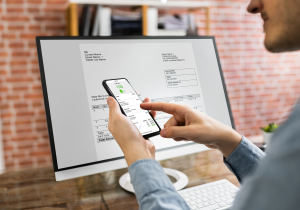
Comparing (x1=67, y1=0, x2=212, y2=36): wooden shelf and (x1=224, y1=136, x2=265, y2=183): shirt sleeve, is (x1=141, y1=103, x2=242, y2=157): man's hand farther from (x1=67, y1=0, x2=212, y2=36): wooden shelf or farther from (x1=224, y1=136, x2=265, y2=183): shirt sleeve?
(x1=67, y1=0, x2=212, y2=36): wooden shelf

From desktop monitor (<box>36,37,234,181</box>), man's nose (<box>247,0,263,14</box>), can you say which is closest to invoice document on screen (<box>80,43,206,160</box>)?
desktop monitor (<box>36,37,234,181</box>)

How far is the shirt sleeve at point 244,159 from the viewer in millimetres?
639

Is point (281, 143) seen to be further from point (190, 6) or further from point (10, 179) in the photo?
point (190, 6)

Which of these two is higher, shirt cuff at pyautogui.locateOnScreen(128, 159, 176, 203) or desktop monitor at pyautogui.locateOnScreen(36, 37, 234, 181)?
desktop monitor at pyautogui.locateOnScreen(36, 37, 234, 181)

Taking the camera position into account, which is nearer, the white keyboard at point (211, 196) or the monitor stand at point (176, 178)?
the white keyboard at point (211, 196)

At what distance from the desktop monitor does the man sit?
14 cm

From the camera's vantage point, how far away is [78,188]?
85 centimetres

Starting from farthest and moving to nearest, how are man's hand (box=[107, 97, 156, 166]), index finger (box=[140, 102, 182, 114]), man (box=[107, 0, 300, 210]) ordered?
index finger (box=[140, 102, 182, 114]) < man's hand (box=[107, 97, 156, 166]) < man (box=[107, 0, 300, 210])

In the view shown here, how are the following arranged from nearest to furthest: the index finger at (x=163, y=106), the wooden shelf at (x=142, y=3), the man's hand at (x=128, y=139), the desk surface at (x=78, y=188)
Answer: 1. the man's hand at (x=128, y=139)
2. the index finger at (x=163, y=106)
3. the desk surface at (x=78, y=188)
4. the wooden shelf at (x=142, y=3)

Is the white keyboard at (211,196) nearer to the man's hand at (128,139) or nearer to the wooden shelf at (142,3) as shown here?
the man's hand at (128,139)

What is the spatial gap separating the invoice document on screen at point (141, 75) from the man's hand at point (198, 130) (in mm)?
180

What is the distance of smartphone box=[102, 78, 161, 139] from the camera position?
26.4 inches

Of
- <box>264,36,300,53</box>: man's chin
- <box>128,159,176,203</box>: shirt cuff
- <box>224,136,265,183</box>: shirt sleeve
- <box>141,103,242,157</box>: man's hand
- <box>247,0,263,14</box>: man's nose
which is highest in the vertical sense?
<box>247,0,263,14</box>: man's nose

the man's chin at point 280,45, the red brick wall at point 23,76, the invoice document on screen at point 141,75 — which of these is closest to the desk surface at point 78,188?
the invoice document on screen at point 141,75
